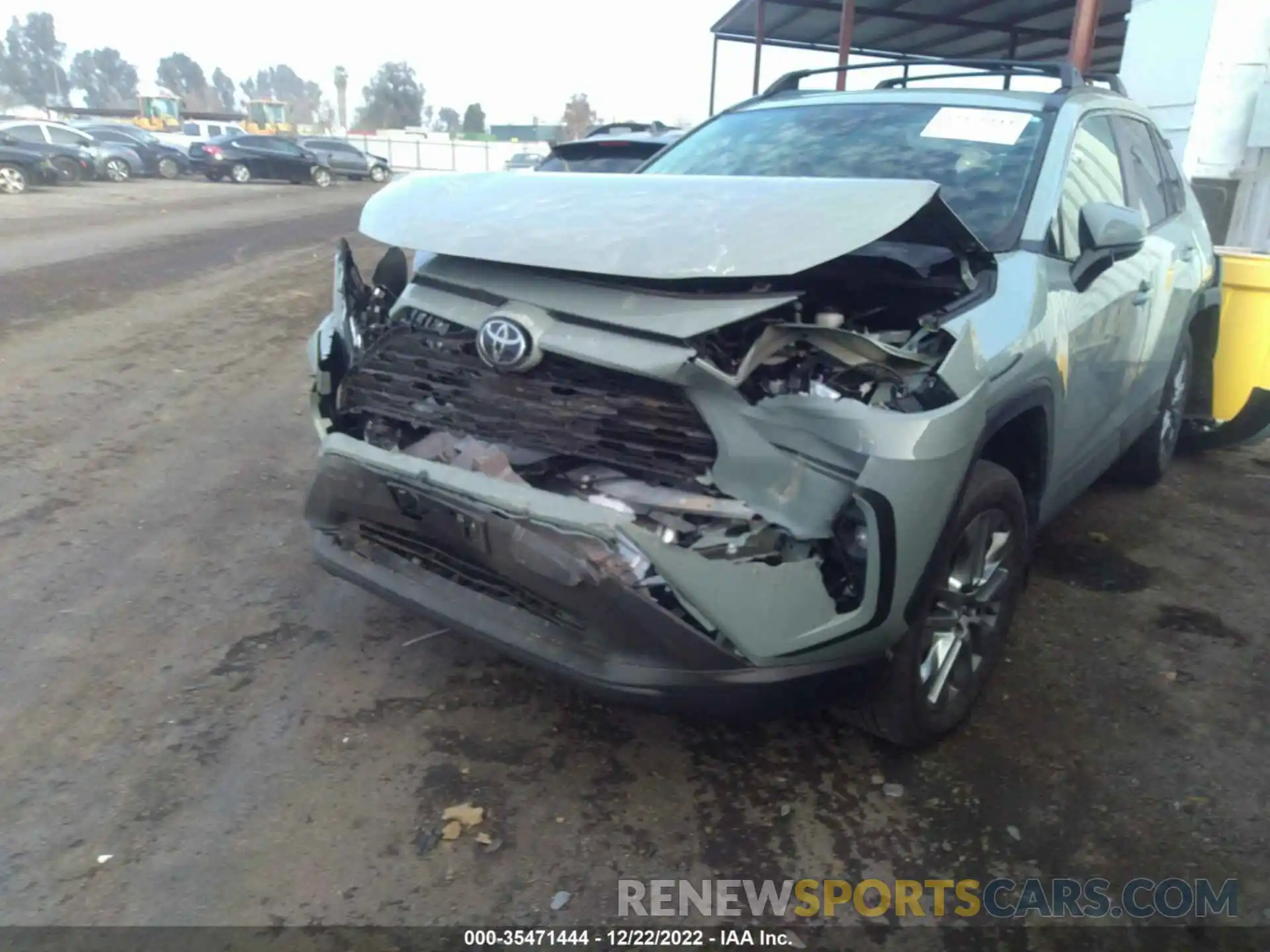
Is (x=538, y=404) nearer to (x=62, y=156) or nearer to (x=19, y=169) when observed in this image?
(x=19, y=169)

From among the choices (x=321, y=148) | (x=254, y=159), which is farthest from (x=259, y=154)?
(x=321, y=148)

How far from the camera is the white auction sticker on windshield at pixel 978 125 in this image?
3662 mm

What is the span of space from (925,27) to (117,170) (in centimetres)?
2226

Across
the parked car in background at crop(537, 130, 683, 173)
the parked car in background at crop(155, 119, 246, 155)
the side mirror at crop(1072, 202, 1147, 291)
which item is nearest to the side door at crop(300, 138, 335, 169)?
the parked car in background at crop(155, 119, 246, 155)

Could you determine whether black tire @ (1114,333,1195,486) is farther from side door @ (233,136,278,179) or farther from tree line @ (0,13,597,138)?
tree line @ (0,13,597,138)

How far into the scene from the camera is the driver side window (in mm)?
3393

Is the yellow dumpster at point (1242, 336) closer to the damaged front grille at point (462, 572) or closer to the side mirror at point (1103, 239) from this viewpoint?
the side mirror at point (1103, 239)

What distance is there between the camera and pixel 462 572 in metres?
2.70

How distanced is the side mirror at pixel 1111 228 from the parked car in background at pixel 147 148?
105 ft

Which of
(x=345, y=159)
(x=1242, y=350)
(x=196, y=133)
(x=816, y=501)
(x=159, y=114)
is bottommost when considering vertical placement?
(x=1242, y=350)

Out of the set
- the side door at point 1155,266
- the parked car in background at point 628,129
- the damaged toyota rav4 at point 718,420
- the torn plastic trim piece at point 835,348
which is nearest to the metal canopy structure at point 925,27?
the parked car in background at point 628,129

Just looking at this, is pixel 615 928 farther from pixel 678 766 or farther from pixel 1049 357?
pixel 1049 357

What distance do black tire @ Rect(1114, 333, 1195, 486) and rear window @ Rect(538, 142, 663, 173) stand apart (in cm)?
461

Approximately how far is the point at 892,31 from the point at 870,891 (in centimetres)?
1934
